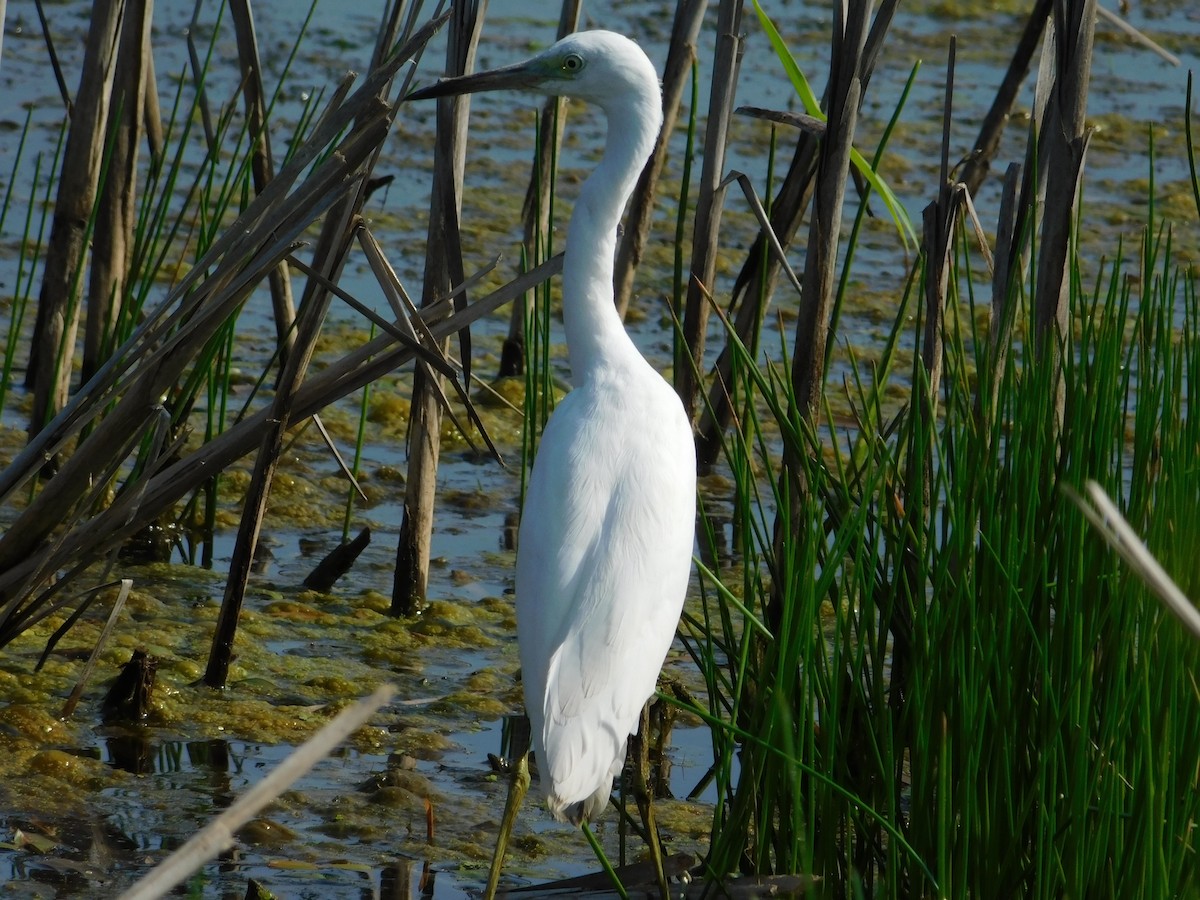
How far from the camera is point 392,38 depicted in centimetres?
260

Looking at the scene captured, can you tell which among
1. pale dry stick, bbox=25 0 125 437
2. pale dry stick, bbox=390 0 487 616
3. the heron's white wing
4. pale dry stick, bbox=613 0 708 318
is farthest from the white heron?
pale dry stick, bbox=25 0 125 437

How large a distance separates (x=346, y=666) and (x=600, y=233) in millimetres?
1088

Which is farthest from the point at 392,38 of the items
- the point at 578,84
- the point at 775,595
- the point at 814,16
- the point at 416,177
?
the point at 814,16

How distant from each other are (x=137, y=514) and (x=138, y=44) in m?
1.19

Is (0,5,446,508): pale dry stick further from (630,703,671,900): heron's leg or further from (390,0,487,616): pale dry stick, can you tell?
(630,703,671,900): heron's leg

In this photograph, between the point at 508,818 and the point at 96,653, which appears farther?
the point at 96,653

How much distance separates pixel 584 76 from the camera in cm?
248

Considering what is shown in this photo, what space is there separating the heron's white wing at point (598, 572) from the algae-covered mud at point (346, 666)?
0.50 metres

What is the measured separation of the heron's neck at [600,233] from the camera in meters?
2.46

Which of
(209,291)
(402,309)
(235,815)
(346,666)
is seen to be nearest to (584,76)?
(402,309)


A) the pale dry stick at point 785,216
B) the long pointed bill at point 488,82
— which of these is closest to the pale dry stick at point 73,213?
the long pointed bill at point 488,82

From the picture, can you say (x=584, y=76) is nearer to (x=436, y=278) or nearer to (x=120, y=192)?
(x=436, y=278)

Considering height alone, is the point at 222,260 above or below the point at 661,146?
below

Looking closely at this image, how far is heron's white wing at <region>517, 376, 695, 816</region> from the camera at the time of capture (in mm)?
2055
